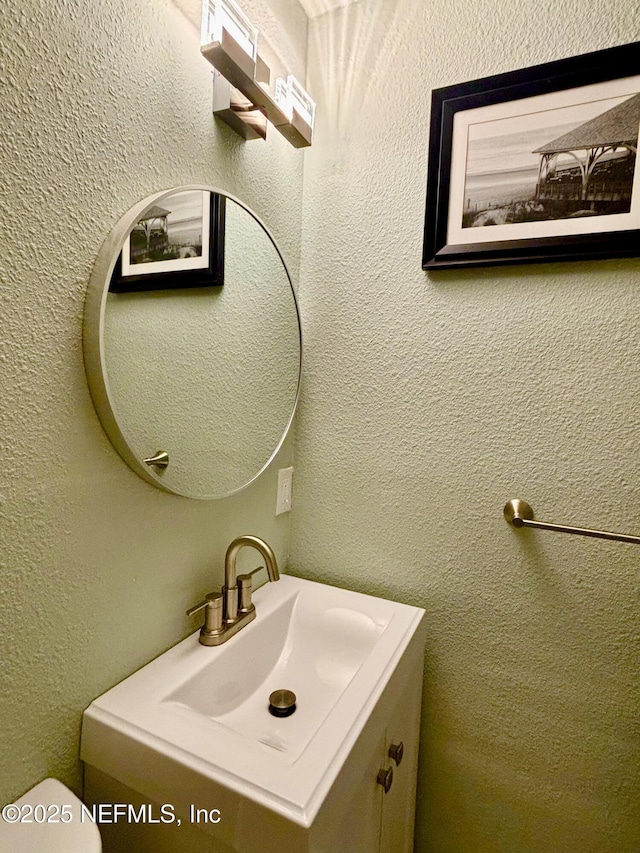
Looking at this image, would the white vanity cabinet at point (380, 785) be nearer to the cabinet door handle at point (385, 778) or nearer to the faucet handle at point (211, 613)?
the cabinet door handle at point (385, 778)

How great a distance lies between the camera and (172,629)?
90 cm

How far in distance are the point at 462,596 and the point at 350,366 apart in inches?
24.9

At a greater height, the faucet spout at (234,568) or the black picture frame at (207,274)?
the black picture frame at (207,274)

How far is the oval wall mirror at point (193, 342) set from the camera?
711 millimetres

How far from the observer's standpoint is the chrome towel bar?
0.91 m

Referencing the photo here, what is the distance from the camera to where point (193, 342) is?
34.8 inches

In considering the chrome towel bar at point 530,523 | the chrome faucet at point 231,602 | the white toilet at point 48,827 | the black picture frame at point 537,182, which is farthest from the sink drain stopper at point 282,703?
the black picture frame at point 537,182

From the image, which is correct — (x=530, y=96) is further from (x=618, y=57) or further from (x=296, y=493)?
(x=296, y=493)

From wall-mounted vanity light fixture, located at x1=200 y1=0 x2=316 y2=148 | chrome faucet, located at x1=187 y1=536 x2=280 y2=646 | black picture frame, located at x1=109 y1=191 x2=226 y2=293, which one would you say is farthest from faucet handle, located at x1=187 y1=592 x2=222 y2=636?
wall-mounted vanity light fixture, located at x1=200 y1=0 x2=316 y2=148

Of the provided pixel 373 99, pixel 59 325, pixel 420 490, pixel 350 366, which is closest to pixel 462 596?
pixel 420 490

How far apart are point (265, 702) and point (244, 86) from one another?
47.8 inches

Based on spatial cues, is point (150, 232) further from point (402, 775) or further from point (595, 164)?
point (402, 775)

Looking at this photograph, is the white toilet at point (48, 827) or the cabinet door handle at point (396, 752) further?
the cabinet door handle at point (396, 752)

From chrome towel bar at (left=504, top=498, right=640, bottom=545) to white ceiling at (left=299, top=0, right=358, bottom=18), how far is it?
129cm
